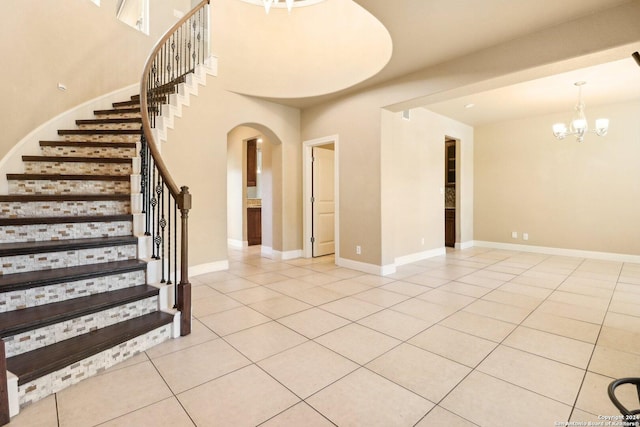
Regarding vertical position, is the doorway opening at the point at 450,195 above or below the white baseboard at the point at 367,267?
above

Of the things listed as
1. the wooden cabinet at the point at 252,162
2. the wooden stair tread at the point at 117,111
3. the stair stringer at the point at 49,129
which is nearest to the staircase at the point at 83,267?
the stair stringer at the point at 49,129

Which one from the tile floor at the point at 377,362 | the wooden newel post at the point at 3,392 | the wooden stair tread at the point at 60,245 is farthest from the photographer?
the wooden stair tread at the point at 60,245

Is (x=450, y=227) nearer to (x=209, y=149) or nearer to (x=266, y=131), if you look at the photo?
(x=266, y=131)

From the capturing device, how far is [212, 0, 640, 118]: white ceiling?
9.45 ft

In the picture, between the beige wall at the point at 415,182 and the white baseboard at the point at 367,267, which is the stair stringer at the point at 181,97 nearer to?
the beige wall at the point at 415,182

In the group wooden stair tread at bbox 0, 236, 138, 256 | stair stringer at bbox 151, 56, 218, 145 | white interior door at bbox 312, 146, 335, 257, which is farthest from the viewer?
white interior door at bbox 312, 146, 335, 257

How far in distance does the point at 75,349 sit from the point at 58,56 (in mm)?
4125

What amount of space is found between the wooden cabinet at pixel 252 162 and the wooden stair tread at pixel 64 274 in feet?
16.0

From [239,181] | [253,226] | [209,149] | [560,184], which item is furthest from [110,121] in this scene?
[560,184]

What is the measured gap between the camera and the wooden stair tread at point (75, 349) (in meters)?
1.60

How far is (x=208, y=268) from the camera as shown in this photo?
4.50 m

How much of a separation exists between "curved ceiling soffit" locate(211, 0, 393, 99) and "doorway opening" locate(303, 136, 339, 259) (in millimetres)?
1150

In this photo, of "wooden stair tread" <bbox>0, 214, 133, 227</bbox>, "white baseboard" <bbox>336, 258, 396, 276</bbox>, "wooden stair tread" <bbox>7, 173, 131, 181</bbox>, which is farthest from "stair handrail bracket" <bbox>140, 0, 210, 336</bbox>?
"white baseboard" <bbox>336, 258, 396, 276</bbox>

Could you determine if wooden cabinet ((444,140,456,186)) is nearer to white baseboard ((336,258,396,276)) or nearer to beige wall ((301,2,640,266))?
beige wall ((301,2,640,266))
